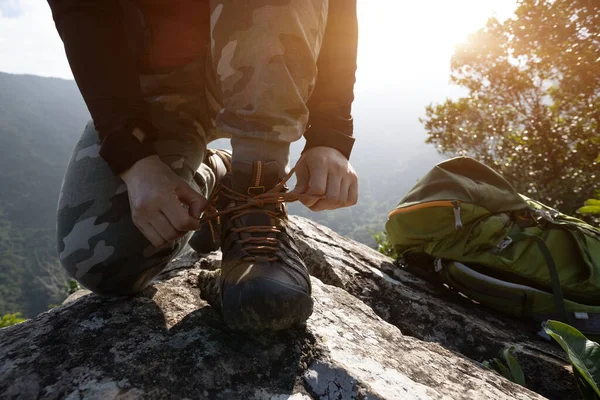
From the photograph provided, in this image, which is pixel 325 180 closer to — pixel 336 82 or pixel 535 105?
pixel 336 82

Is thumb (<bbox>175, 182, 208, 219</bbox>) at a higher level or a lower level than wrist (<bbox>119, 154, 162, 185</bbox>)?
lower

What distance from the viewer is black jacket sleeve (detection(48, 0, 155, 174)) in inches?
50.7

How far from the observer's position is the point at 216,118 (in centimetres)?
137

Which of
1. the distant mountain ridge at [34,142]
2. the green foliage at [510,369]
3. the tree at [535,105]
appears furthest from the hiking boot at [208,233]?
the distant mountain ridge at [34,142]

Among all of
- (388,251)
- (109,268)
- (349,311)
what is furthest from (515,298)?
(388,251)

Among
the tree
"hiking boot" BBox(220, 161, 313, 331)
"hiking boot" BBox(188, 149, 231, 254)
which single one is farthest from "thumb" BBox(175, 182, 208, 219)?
the tree

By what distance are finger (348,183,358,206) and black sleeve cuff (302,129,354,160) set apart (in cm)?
17

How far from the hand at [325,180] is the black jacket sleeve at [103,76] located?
24.4 inches

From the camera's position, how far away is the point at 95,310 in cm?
133

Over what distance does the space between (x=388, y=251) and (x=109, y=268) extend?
7.06 metres

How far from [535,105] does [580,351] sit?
810 cm

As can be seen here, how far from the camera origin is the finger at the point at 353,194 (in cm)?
133

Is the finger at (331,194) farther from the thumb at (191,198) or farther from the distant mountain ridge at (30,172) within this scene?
the distant mountain ridge at (30,172)

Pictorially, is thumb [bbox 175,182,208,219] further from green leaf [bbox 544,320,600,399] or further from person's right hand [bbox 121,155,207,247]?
green leaf [bbox 544,320,600,399]
